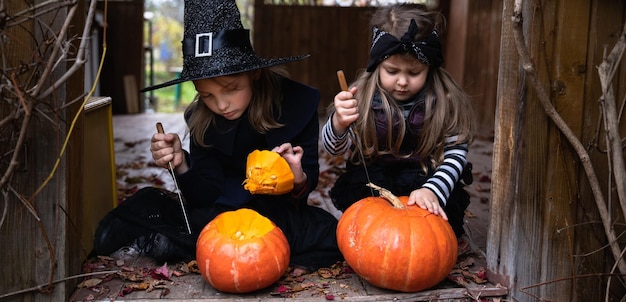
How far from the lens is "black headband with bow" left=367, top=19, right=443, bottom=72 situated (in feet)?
9.35

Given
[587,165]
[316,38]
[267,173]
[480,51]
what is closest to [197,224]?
[267,173]

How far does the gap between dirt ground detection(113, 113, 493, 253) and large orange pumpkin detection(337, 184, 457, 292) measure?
2.60 ft

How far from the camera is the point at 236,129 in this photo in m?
3.11

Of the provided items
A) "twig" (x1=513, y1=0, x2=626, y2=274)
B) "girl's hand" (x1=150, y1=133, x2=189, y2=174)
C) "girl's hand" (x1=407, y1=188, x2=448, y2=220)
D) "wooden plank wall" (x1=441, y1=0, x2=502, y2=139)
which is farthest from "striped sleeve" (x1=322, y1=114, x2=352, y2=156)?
"wooden plank wall" (x1=441, y1=0, x2=502, y2=139)

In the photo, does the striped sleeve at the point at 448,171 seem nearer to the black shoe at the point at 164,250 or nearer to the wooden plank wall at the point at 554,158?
the wooden plank wall at the point at 554,158

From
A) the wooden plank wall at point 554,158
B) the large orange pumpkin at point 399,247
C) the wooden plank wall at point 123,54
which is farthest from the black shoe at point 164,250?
the wooden plank wall at point 123,54

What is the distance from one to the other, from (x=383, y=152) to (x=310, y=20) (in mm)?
7351

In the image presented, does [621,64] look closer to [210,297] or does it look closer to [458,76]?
[210,297]

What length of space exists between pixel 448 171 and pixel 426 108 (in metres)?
0.31

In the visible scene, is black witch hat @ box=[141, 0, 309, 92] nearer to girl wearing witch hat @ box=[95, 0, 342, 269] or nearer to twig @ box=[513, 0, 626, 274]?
girl wearing witch hat @ box=[95, 0, 342, 269]

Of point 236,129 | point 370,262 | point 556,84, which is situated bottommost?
point 370,262

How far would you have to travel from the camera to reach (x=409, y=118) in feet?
10.0

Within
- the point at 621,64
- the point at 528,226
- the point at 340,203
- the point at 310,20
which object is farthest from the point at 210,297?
the point at 310,20

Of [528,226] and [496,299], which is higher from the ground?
[528,226]
